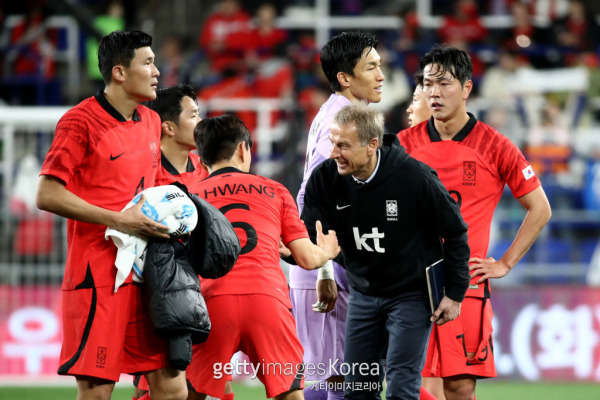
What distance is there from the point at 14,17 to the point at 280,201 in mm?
11108

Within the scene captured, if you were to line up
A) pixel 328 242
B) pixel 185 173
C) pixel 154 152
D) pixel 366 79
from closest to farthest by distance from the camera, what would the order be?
pixel 328 242, pixel 154 152, pixel 366 79, pixel 185 173

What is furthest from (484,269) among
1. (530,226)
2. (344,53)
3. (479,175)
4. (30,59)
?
(30,59)

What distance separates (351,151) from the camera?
4.86m

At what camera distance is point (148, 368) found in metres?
5.06

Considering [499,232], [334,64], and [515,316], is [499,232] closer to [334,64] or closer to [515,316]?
[515,316]

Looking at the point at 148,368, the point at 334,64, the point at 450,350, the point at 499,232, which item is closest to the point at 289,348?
the point at 148,368

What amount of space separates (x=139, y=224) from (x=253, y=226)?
625 mm

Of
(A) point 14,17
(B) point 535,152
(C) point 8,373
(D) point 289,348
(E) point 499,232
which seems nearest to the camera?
(D) point 289,348

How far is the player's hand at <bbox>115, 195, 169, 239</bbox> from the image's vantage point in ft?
15.7

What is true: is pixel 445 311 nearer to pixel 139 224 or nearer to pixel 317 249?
pixel 317 249

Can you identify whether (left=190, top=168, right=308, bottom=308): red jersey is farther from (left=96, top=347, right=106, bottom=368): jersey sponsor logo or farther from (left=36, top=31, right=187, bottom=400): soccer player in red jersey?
(left=96, top=347, right=106, bottom=368): jersey sponsor logo

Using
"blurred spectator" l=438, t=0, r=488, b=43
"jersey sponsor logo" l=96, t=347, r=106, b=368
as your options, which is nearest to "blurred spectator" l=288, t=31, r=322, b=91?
"blurred spectator" l=438, t=0, r=488, b=43

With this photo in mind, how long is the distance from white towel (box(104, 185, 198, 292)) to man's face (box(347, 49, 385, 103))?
1.72 m

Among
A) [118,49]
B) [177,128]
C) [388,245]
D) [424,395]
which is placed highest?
[118,49]
